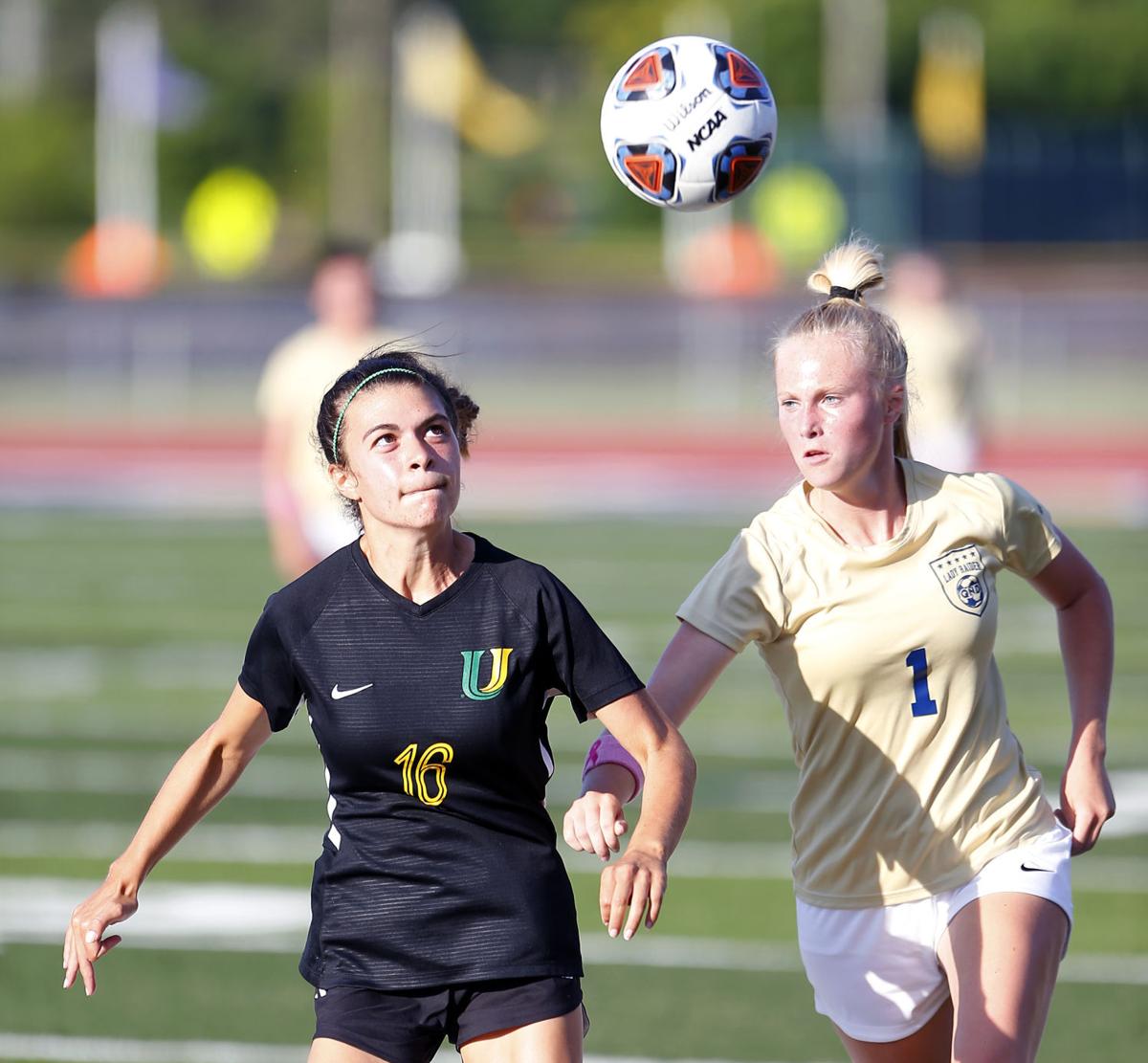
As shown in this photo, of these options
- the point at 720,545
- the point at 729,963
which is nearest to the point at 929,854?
the point at 729,963

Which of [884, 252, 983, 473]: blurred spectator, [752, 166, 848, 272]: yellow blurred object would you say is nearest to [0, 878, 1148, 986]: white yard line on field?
[884, 252, 983, 473]: blurred spectator

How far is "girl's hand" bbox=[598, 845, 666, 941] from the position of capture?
3.48 meters

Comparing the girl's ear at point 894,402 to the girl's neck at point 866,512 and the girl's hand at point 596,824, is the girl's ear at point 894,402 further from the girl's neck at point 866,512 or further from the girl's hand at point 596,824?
the girl's hand at point 596,824

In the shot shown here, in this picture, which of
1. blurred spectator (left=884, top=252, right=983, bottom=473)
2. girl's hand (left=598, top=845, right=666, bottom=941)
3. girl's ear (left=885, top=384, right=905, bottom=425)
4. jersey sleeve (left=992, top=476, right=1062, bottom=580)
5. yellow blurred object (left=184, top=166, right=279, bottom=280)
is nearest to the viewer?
girl's hand (left=598, top=845, right=666, bottom=941)

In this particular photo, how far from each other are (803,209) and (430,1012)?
33487 mm

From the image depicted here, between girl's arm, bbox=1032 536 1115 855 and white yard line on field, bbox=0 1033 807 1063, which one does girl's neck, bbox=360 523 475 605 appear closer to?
girl's arm, bbox=1032 536 1115 855

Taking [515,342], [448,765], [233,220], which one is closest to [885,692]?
[448,765]

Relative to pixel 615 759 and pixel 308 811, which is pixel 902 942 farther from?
pixel 308 811

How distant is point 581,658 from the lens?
12.5 feet

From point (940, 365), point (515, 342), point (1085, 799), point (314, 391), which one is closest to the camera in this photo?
point (1085, 799)

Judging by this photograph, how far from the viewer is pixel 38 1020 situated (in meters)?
6.18

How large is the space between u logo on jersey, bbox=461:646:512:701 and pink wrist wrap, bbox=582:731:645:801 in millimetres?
209

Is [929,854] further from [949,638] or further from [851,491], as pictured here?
[851,491]

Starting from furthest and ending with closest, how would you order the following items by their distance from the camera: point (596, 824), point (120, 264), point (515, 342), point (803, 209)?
point (120, 264), point (803, 209), point (515, 342), point (596, 824)
